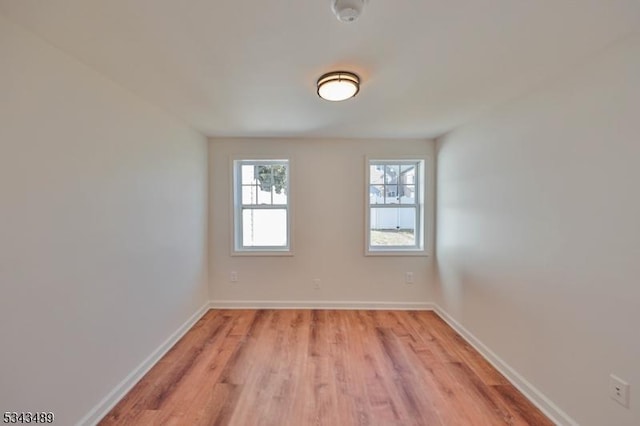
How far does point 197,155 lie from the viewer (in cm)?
334

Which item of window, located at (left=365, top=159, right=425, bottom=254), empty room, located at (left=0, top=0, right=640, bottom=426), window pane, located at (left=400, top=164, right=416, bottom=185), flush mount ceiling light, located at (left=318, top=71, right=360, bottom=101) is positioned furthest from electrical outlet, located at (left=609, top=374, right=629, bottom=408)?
window pane, located at (left=400, top=164, right=416, bottom=185)

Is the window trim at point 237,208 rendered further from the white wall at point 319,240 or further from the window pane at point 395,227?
the window pane at point 395,227

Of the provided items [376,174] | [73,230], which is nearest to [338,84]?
[73,230]

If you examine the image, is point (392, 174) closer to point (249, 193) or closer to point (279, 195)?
point (279, 195)

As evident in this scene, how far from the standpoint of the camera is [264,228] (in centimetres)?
383

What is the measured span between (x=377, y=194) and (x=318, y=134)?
114 centimetres

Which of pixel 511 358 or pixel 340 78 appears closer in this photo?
pixel 340 78

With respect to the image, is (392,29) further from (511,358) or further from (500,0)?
(511,358)

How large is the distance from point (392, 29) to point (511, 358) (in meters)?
2.52

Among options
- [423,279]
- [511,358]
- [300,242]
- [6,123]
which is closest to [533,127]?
[511,358]

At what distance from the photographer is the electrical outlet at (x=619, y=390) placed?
1.42 m

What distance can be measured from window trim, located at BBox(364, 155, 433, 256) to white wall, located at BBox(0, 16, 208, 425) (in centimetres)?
235

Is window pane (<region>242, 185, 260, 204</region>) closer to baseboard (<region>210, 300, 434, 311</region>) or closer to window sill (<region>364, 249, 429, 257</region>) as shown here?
baseboard (<region>210, 300, 434, 311</region>)

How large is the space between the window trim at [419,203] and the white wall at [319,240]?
6 cm
